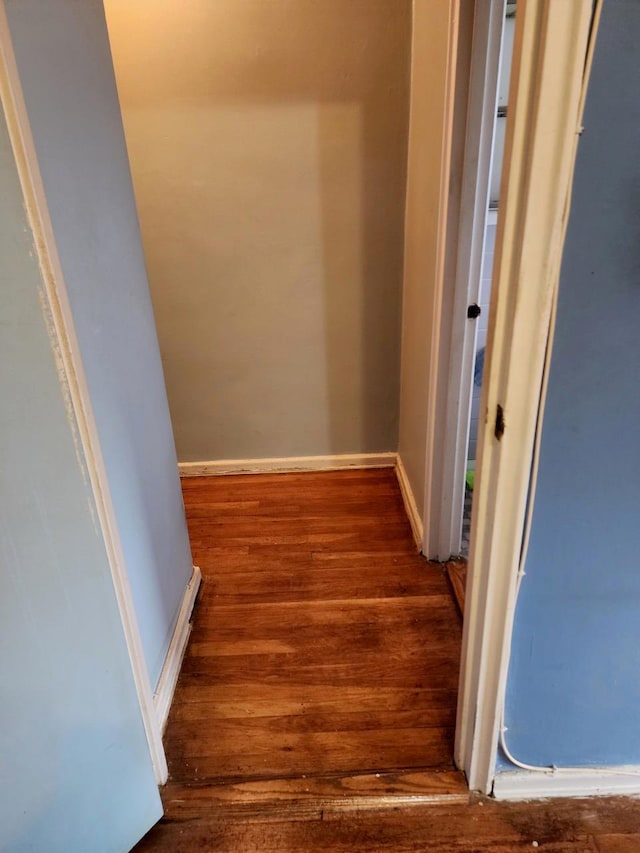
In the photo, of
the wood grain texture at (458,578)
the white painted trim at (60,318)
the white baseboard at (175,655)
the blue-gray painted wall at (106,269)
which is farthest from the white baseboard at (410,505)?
the white painted trim at (60,318)

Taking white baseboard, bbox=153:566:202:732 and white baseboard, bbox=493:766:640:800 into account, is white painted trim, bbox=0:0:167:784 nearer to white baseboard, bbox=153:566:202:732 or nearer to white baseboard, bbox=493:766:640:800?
white baseboard, bbox=153:566:202:732

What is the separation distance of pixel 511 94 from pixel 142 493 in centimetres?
118

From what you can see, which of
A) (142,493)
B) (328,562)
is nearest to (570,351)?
(142,493)

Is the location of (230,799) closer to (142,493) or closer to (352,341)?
(142,493)

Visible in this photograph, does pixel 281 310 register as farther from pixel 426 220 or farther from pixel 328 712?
pixel 328 712

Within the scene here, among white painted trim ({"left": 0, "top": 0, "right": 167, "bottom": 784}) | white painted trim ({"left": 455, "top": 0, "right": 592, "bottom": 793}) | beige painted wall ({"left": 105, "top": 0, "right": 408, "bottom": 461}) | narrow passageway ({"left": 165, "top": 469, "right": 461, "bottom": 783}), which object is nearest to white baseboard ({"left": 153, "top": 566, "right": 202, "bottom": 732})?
narrow passageway ({"left": 165, "top": 469, "right": 461, "bottom": 783})

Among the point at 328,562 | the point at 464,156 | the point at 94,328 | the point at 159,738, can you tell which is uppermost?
the point at 464,156

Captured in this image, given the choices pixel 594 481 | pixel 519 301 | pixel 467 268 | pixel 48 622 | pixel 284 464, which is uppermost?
pixel 519 301

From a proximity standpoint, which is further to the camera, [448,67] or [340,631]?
[340,631]

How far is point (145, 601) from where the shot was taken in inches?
54.4

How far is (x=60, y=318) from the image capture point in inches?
33.3

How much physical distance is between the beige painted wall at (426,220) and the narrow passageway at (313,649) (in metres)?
0.38

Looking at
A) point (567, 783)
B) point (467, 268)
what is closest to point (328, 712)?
point (567, 783)

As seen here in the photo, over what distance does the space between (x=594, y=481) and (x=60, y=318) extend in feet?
3.14
